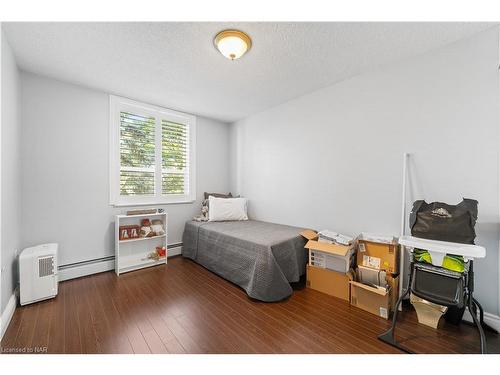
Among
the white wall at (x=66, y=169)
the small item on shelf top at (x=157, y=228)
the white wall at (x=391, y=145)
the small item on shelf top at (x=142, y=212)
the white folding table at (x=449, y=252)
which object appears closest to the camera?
the white folding table at (x=449, y=252)

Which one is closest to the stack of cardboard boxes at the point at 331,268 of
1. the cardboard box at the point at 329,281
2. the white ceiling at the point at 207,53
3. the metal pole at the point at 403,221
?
the cardboard box at the point at 329,281

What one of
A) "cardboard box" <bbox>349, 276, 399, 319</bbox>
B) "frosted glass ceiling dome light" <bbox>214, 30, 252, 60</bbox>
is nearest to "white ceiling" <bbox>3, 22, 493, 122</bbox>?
"frosted glass ceiling dome light" <bbox>214, 30, 252, 60</bbox>

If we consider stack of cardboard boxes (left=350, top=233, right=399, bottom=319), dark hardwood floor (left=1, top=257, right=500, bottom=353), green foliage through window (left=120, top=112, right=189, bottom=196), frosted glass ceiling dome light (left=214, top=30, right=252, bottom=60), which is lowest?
dark hardwood floor (left=1, top=257, right=500, bottom=353)

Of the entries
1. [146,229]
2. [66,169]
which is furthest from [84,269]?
[66,169]

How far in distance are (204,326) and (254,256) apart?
2.65ft

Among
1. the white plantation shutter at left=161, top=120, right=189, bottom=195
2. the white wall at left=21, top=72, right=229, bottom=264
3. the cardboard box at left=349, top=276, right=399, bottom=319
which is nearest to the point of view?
the cardboard box at left=349, top=276, right=399, bottom=319

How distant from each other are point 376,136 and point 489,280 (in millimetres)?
1573

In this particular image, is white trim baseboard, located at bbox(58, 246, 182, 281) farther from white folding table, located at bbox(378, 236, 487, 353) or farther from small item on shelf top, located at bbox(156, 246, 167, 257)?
white folding table, located at bbox(378, 236, 487, 353)

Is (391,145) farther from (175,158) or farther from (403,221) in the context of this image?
(175,158)

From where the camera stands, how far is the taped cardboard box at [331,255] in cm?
215

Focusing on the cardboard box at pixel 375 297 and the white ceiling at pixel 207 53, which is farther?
the cardboard box at pixel 375 297

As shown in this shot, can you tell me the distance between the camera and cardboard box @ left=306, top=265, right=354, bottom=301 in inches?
85.4

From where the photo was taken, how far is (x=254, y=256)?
7.53 ft

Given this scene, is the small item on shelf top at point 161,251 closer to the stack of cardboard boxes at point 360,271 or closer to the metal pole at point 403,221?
the stack of cardboard boxes at point 360,271
